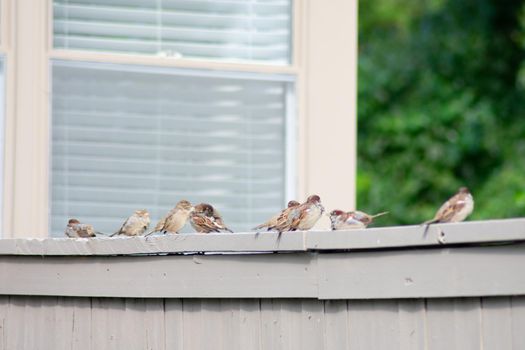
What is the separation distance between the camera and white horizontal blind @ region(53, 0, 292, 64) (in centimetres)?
721

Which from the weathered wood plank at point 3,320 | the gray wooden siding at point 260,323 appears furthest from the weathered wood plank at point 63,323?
the weathered wood plank at point 3,320

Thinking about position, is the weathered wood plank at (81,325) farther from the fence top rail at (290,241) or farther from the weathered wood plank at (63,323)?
the fence top rail at (290,241)

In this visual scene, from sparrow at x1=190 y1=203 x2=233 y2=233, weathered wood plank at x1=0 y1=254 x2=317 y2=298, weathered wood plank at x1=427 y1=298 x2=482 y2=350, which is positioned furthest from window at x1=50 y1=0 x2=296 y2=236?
weathered wood plank at x1=427 y1=298 x2=482 y2=350

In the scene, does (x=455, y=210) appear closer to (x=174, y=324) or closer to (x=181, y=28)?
(x=174, y=324)

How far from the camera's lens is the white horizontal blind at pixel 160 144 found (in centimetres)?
719

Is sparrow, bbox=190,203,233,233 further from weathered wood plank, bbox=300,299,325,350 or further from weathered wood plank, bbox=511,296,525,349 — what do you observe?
weathered wood plank, bbox=511,296,525,349

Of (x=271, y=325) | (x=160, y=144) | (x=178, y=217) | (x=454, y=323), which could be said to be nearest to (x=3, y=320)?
(x=178, y=217)

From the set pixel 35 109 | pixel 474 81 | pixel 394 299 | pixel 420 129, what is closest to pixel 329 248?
pixel 394 299

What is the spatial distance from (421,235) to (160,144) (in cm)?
356

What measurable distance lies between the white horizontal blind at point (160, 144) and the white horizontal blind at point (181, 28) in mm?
162

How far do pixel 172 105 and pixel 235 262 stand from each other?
290 centimetres

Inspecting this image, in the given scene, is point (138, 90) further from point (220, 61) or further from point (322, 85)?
point (322, 85)

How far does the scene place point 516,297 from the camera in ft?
12.8

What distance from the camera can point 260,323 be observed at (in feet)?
15.3
